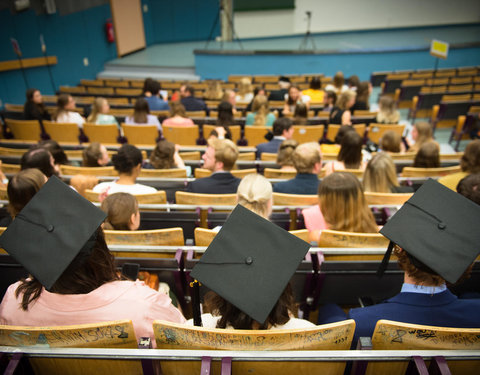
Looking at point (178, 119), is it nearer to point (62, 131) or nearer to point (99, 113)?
point (99, 113)

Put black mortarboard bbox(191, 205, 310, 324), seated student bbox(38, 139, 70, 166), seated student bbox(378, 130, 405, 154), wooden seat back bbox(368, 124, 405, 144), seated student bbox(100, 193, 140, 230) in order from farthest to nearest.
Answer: wooden seat back bbox(368, 124, 405, 144) → seated student bbox(378, 130, 405, 154) → seated student bbox(38, 139, 70, 166) → seated student bbox(100, 193, 140, 230) → black mortarboard bbox(191, 205, 310, 324)

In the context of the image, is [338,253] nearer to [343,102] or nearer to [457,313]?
[457,313]

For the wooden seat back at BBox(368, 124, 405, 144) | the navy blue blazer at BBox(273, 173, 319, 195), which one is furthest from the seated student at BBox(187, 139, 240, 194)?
the wooden seat back at BBox(368, 124, 405, 144)

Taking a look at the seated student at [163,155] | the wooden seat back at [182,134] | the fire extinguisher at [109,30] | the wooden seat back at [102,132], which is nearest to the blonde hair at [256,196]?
the seated student at [163,155]

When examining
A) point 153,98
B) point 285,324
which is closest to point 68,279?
point 285,324

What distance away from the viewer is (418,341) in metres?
1.25

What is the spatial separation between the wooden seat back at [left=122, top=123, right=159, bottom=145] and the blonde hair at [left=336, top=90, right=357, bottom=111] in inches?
133

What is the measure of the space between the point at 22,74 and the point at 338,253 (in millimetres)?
10200

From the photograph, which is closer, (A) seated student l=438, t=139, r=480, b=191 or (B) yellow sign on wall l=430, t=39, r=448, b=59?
(A) seated student l=438, t=139, r=480, b=191

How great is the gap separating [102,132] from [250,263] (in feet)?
14.6

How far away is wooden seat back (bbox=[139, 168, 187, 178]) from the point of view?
3.34m

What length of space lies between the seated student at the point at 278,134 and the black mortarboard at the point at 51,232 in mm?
3070

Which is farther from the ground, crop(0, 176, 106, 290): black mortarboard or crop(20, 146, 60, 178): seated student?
crop(0, 176, 106, 290): black mortarboard

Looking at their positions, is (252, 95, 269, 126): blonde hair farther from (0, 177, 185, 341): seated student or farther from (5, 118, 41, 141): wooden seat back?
(0, 177, 185, 341): seated student
